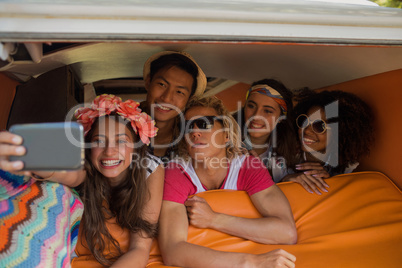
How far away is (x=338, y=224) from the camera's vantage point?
2449 millimetres

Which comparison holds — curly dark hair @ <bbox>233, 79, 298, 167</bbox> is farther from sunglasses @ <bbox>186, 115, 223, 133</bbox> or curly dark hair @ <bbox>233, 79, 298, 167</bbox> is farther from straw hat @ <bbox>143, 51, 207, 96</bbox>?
sunglasses @ <bbox>186, 115, 223, 133</bbox>

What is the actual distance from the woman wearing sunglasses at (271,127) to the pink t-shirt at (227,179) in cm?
39

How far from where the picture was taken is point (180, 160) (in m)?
2.52

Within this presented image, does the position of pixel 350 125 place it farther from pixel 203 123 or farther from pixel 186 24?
pixel 186 24

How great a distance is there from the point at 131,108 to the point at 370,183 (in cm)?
194

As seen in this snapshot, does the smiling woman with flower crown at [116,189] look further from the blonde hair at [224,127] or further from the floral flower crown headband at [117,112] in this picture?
the blonde hair at [224,127]

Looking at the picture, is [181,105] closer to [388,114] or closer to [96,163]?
[96,163]

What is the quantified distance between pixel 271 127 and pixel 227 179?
753 mm

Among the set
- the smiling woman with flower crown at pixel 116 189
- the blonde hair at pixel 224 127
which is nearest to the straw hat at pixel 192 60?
the blonde hair at pixel 224 127

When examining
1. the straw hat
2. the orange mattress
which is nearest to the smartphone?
the orange mattress

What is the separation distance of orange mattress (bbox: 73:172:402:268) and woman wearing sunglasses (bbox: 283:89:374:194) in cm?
21

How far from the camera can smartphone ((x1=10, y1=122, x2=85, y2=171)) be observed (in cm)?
112

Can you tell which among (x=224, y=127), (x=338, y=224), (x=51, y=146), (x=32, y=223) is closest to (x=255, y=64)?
(x=224, y=127)

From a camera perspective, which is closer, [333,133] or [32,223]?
[32,223]
